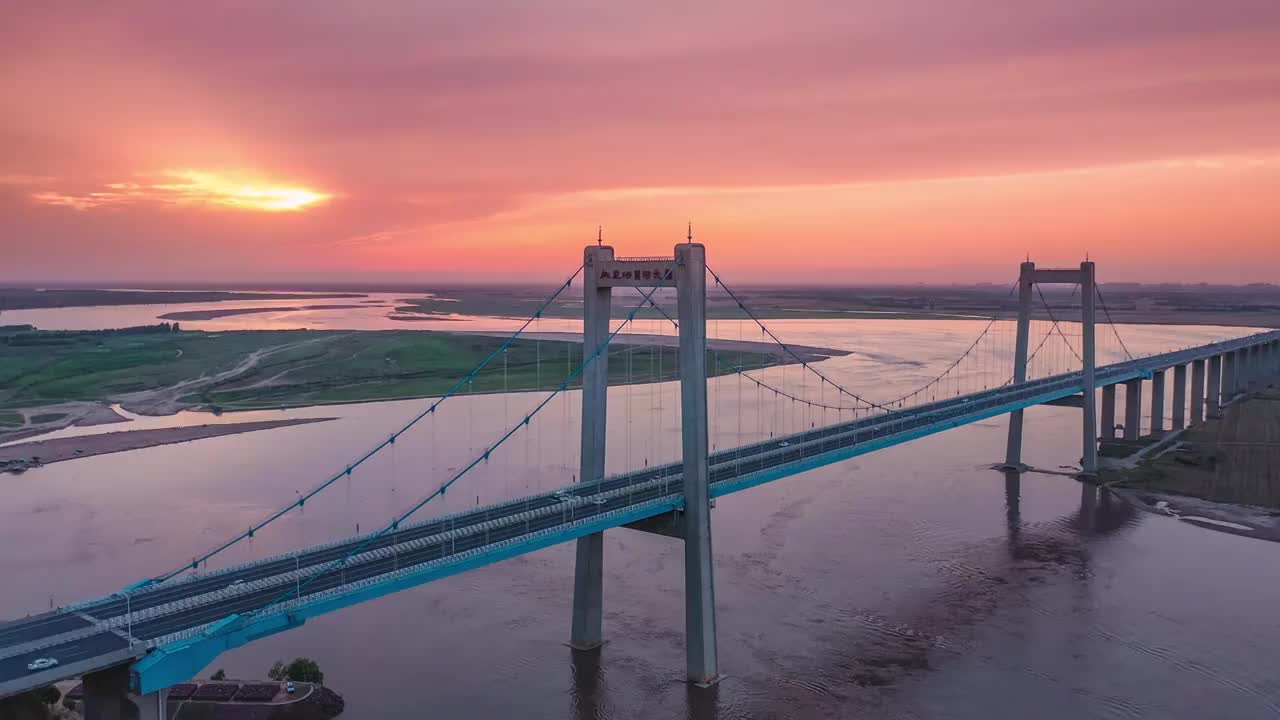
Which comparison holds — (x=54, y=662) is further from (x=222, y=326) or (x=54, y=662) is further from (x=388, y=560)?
(x=222, y=326)

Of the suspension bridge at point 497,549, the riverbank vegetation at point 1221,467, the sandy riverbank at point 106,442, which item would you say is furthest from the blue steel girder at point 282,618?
the sandy riverbank at point 106,442

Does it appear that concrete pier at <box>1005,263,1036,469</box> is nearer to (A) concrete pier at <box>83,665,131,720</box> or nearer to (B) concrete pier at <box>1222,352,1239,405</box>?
(B) concrete pier at <box>1222,352,1239,405</box>

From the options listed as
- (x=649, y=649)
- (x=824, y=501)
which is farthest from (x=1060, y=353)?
(x=649, y=649)

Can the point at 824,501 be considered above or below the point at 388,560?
below

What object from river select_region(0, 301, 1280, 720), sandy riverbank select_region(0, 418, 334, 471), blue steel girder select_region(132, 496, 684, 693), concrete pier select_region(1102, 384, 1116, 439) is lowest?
river select_region(0, 301, 1280, 720)

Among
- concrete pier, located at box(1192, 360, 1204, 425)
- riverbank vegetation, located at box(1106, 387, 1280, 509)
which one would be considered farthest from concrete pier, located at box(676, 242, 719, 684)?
concrete pier, located at box(1192, 360, 1204, 425)

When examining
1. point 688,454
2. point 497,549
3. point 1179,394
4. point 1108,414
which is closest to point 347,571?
point 497,549
